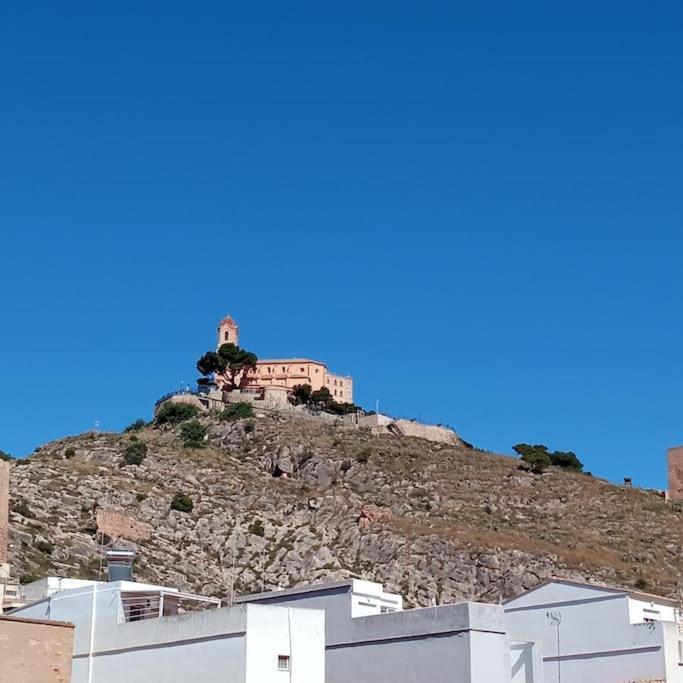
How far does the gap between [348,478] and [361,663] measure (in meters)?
58.6

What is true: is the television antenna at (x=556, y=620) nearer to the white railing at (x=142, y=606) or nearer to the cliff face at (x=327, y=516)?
the white railing at (x=142, y=606)

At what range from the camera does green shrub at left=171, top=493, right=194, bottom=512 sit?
75250 millimetres

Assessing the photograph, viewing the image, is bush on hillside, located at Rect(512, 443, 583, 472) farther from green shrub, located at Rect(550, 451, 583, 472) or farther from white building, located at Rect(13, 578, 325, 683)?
white building, located at Rect(13, 578, 325, 683)

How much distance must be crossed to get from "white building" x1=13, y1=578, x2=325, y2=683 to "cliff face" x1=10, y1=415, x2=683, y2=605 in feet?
89.5

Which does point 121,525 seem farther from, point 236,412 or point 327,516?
point 236,412

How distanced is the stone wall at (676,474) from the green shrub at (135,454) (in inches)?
1515

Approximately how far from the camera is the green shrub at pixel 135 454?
86062mm

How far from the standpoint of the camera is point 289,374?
11788 cm

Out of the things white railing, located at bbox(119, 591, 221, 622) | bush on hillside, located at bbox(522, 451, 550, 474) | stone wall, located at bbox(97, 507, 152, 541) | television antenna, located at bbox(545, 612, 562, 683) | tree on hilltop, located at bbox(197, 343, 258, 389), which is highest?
tree on hilltop, located at bbox(197, 343, 258, 389)

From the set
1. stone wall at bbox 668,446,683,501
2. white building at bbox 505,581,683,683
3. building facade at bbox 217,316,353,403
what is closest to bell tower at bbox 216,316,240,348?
building facade at bbox 217,316,353,403

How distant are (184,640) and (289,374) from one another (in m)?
91.4

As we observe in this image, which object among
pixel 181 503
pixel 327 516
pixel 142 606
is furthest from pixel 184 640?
pixel 327 516

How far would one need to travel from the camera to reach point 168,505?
75188mm

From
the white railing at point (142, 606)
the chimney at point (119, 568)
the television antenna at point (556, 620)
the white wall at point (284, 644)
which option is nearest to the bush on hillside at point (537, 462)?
the television antenna at point (556, 620)
